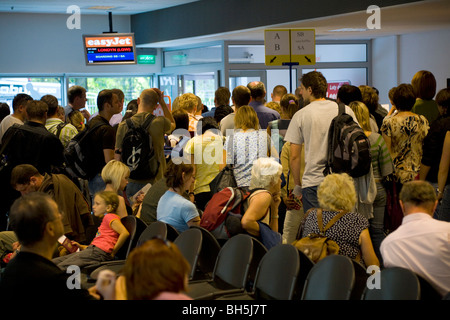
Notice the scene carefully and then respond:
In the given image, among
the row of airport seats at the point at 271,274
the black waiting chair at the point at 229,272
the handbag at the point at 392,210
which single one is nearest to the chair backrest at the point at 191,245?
the row of airport seats at the point at 271,274

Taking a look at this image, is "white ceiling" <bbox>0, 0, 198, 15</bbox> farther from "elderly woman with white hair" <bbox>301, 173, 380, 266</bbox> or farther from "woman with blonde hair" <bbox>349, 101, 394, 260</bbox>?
"elderly woman with white hair" <bbox>301, 173, 380, 266</bbox>

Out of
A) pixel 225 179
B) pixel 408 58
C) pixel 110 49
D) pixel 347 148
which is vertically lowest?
pixel 225 179

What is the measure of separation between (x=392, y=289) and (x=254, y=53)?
1290 centimetres

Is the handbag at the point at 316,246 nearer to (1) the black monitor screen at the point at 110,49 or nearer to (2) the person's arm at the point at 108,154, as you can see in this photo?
(2) the person's arm at the point at 108,154

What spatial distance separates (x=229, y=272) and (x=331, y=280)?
0.92m

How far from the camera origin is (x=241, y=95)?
6766 mm

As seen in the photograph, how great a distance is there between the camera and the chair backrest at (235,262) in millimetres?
3873

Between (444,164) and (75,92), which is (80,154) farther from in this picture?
(444,164)

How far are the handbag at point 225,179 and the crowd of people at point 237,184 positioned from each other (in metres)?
→ 0.10

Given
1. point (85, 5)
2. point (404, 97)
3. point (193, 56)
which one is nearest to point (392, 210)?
point (404, 97)

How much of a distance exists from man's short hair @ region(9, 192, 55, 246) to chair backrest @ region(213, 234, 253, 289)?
1.27 m

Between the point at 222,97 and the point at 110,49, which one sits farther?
the point at 110,49

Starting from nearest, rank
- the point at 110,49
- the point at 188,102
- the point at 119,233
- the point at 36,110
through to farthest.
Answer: the point at 119,233 → the point at 36,110 → the point at 188,102 → the point at 110,49
